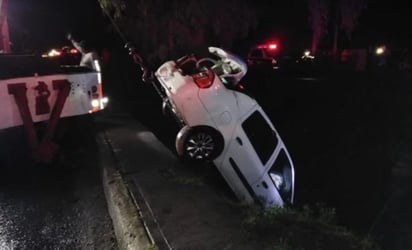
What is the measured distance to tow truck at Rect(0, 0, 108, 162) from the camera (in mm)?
5500

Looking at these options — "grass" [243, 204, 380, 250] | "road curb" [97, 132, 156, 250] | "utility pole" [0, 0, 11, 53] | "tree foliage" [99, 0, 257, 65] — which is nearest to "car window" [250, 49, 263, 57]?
"tree foliage" [99, 0, 257, 65]

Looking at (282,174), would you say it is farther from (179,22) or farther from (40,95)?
(179,22)

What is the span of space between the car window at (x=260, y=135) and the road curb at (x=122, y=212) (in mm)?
2014

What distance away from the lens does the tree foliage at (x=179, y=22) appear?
1103 cm

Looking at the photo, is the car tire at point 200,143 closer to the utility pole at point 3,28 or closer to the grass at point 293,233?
the grass at point 293,233

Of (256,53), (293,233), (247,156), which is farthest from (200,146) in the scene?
(256,53)

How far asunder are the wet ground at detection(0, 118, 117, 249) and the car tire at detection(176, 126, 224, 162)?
1.32 metres

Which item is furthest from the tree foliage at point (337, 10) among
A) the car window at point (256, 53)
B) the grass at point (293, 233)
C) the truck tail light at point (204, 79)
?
the grass at point (293, 233)

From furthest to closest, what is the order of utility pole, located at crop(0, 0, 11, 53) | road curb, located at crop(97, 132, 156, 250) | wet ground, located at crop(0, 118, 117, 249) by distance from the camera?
utility pole, located at crop(0, 0, 11, 53) < wet ground, located at crop(0, 118, 117, 249) < road curb, located at crop(97, 132, 156, 250)

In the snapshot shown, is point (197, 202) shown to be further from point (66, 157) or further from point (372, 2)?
point (372, 2)

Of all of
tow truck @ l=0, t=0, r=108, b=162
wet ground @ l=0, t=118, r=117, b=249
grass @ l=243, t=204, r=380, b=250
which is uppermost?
tow truck @ l=0, t=0, r=108, b=162

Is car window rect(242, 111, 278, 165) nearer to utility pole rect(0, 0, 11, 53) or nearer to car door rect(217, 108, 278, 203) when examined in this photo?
Answer: car door rect(217, 108, 278, 203)

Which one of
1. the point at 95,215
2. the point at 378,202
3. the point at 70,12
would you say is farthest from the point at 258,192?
the point at 70,12

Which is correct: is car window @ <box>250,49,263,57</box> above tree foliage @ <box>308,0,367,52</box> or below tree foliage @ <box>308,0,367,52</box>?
below
